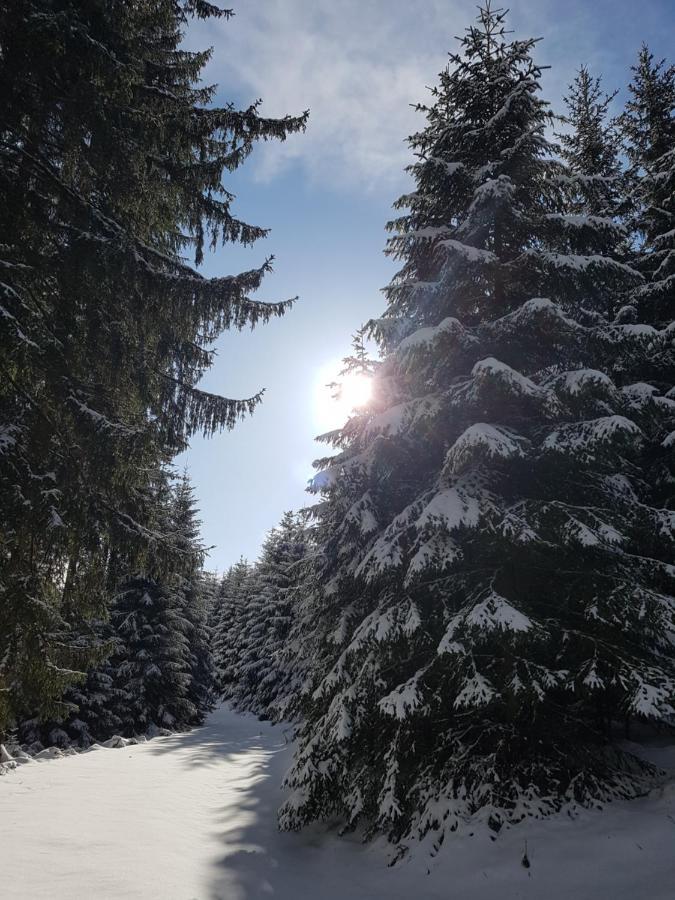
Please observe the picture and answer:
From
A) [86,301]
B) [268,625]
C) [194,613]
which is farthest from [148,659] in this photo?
[86,301]

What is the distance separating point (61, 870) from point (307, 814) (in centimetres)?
340

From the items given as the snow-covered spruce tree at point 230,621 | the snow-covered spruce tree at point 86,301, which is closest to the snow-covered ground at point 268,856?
the snow-covered spruce tree at point 86,301

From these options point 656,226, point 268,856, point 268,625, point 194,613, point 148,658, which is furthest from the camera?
point 268,625

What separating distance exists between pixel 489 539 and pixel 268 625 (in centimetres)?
2920

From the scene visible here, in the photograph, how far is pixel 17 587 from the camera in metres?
5.67

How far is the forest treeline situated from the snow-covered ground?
409 millimetres

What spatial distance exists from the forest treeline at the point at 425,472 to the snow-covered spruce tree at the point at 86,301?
0.15 ft

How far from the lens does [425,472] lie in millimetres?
8688

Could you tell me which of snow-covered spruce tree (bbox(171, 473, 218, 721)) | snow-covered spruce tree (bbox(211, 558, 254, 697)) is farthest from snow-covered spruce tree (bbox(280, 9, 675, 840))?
snow-covered spruce tree (bbox(211, 558, 254, 697))

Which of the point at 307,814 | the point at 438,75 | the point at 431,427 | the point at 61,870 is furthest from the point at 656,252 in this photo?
the point at 61,870

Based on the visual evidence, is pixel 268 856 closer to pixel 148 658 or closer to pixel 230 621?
pixel 148 658

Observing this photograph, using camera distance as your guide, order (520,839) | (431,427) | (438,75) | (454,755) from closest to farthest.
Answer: (520,839)
(454,755)
(431,427)
(438,75)

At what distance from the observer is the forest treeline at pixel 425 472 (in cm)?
598

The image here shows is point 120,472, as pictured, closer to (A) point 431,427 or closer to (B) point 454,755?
(A) point 431,427
